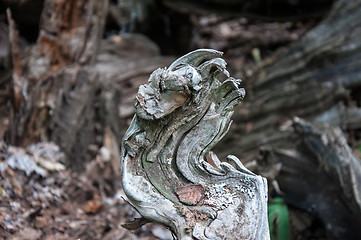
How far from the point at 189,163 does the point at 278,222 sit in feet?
5.61

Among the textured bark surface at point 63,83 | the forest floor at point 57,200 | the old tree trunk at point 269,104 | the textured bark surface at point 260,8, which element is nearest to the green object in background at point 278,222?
the old tree trunk at point 269,104

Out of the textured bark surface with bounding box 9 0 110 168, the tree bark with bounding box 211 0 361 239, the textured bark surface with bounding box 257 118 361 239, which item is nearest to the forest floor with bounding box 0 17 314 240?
the textured bark surface with bounding box 9 0 110 168

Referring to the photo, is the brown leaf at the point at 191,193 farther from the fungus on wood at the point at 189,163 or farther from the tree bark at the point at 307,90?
the tree bark at the point at 307,90

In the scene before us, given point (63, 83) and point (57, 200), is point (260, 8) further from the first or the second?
point (57, 200)

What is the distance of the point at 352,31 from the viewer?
5.65m

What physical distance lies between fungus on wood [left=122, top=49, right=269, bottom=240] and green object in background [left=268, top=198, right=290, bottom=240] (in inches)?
60.1

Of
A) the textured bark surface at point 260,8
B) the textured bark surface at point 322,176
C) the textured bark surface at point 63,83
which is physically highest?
the textured bark surface at point 260,8

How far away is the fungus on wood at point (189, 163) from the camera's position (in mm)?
1542

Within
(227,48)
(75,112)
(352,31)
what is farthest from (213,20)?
(75,112)

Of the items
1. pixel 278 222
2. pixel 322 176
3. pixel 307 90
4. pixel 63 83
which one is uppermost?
pixel 307 90

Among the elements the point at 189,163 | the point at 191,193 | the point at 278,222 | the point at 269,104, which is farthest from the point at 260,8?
the point at 191,193

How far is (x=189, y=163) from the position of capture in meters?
1.76

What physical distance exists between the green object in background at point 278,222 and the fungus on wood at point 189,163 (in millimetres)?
1526

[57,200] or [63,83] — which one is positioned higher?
[63,83]
